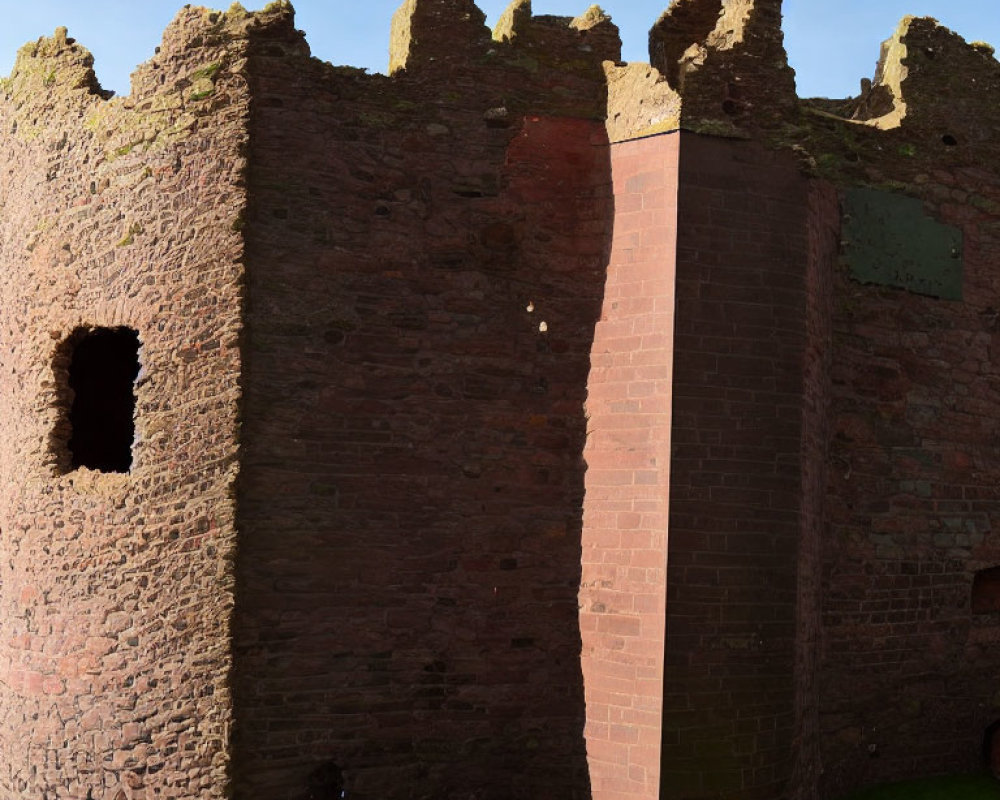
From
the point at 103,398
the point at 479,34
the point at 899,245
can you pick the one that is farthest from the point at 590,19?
the point at 103,398

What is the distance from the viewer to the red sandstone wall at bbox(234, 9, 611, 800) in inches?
355

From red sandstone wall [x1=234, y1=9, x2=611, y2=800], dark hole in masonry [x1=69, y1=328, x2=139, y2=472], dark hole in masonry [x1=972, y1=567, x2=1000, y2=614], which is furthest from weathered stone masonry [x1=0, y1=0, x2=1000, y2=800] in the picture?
dark hole in masonry [x1=972, y1=567, x2=1000, y2=614]

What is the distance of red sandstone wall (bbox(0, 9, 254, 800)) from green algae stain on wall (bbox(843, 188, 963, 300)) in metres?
4.92

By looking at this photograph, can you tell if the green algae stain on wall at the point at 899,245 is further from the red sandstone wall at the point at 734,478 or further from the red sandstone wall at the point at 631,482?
the red sandstone wall at the point at 631,482

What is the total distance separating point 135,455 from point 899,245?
6.33 m

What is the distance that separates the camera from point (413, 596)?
30.3 feet

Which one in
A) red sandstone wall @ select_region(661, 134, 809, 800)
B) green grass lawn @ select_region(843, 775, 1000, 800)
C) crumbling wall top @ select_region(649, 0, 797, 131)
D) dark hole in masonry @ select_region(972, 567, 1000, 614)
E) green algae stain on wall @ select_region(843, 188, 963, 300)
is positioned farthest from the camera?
dark hole in masonry @ select_region(972, 567, 1000, 614)

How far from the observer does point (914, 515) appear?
1088 cm

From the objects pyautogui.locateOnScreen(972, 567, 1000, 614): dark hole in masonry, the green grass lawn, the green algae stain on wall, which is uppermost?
the green algae stain on wall

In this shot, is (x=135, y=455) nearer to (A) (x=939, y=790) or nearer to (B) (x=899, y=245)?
(B) (x=899, y=245)

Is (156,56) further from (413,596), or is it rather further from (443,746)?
(443,746)

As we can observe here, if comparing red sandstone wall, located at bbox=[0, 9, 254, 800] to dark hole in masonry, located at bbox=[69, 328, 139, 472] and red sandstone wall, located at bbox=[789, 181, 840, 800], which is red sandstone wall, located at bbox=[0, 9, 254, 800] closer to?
dark hole in masonry, located at bbox=[69, 328, 139, 472]

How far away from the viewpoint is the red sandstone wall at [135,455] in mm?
8984

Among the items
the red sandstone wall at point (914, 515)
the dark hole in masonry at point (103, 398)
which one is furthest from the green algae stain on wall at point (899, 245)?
the dark hole in masonry at point (103, 398)
